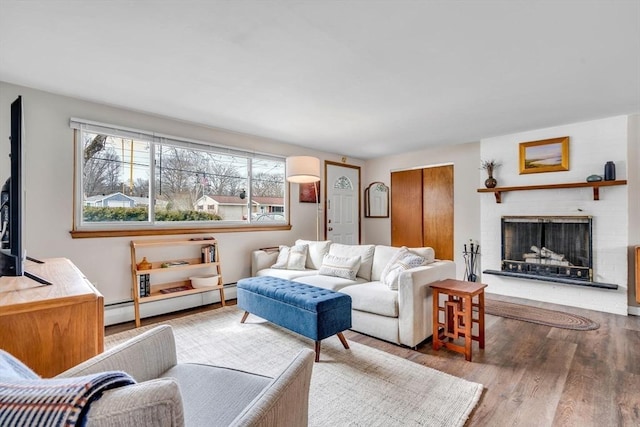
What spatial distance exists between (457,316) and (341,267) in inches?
50.8

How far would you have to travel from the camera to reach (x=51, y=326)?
1053 mm

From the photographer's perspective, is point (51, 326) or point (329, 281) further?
point (329, 281)

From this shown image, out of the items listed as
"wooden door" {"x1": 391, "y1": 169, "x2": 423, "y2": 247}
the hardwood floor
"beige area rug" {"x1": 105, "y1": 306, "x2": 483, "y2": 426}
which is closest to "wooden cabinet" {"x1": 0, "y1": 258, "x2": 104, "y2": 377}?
"beige area rug" {"x1": 105, "y1": 306, "x2": 483, "y2": 426}

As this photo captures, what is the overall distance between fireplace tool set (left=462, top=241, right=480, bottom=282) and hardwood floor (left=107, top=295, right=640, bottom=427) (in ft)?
4.74

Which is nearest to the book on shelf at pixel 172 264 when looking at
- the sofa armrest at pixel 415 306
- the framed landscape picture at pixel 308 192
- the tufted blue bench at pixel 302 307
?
the tufted blue bench at pixel 302 307

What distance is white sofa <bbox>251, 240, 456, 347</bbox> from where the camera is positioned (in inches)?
102

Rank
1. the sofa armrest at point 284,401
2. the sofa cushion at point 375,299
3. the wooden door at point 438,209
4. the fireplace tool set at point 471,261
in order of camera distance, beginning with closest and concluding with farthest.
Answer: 1. the sofa armrest at point 284,401
2. the sofa cushion at point 375,299
3. the fireplace tool set at point 471,261
4. the wooden door at point 438,209

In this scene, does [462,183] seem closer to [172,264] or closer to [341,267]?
[341,267]

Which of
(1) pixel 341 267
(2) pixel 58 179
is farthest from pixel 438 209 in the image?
(2) pixel 58 179

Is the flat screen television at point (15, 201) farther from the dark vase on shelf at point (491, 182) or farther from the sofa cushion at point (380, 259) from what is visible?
the dark vase on shelf at point (491, 182)

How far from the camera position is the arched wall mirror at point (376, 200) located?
6012mm

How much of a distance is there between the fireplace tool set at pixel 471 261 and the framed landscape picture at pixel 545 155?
128 cm

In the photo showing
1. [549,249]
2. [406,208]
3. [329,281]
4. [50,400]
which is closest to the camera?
[50,400]

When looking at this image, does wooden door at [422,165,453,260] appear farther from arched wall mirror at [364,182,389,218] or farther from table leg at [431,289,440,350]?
table leg at [431,289,440,350]
